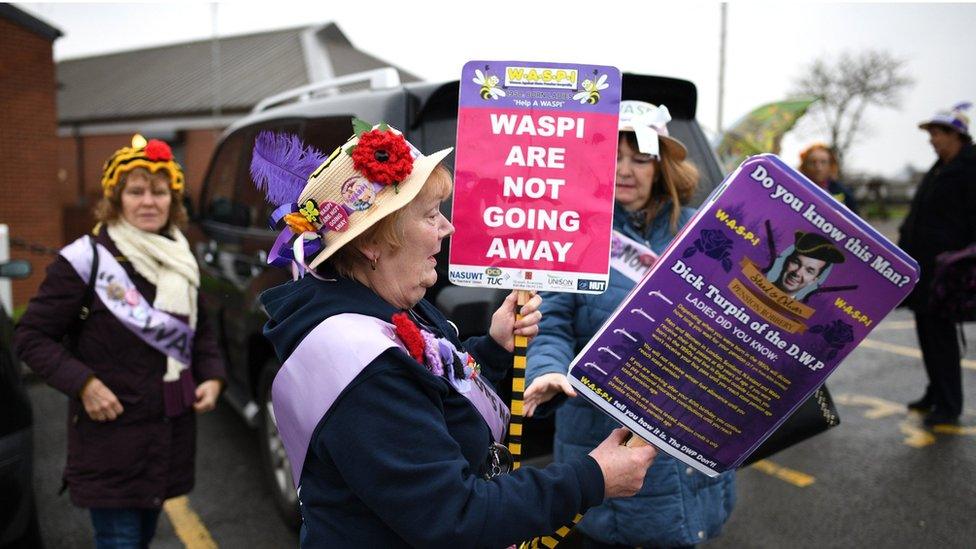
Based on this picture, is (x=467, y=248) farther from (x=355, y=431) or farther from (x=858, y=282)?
(x=858, y=282)

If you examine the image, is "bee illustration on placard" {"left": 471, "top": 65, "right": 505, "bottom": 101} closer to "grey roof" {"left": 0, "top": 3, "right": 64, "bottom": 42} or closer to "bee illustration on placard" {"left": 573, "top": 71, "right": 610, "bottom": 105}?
"bee illustration on placard" {"left": 573, "top": 71, "right": 610, "bottom": 105}

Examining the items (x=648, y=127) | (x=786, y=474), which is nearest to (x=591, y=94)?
(x=648, y=127)

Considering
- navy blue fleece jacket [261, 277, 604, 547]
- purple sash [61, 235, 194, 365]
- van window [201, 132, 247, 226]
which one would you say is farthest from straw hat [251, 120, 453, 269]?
van window [201, 132, 247, 226]

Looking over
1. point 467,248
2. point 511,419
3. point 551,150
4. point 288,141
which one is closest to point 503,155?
point 551,150

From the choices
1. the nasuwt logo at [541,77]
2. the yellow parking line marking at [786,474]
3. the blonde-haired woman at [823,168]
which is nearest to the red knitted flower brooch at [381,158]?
the nasuwt logo at [541,77]

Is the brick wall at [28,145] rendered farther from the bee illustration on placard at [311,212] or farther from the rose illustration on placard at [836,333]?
the rose illustration on placard at [836,333]

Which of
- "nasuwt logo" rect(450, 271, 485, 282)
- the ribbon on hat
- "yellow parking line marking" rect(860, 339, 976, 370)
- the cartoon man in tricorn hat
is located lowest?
"yellow parking line marking" rect(860, 339, 976, 370)

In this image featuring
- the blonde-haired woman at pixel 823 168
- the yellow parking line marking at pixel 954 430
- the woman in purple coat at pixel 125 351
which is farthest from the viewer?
the blonde-haired woman at pixel 823 168

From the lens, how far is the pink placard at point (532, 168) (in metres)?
1.79

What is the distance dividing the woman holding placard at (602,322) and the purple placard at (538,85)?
41 centimetres

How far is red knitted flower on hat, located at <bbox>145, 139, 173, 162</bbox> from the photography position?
266cm

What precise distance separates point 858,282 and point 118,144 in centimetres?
3188

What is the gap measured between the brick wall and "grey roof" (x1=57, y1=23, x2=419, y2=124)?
49.0 ft

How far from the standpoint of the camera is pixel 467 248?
1813mm
